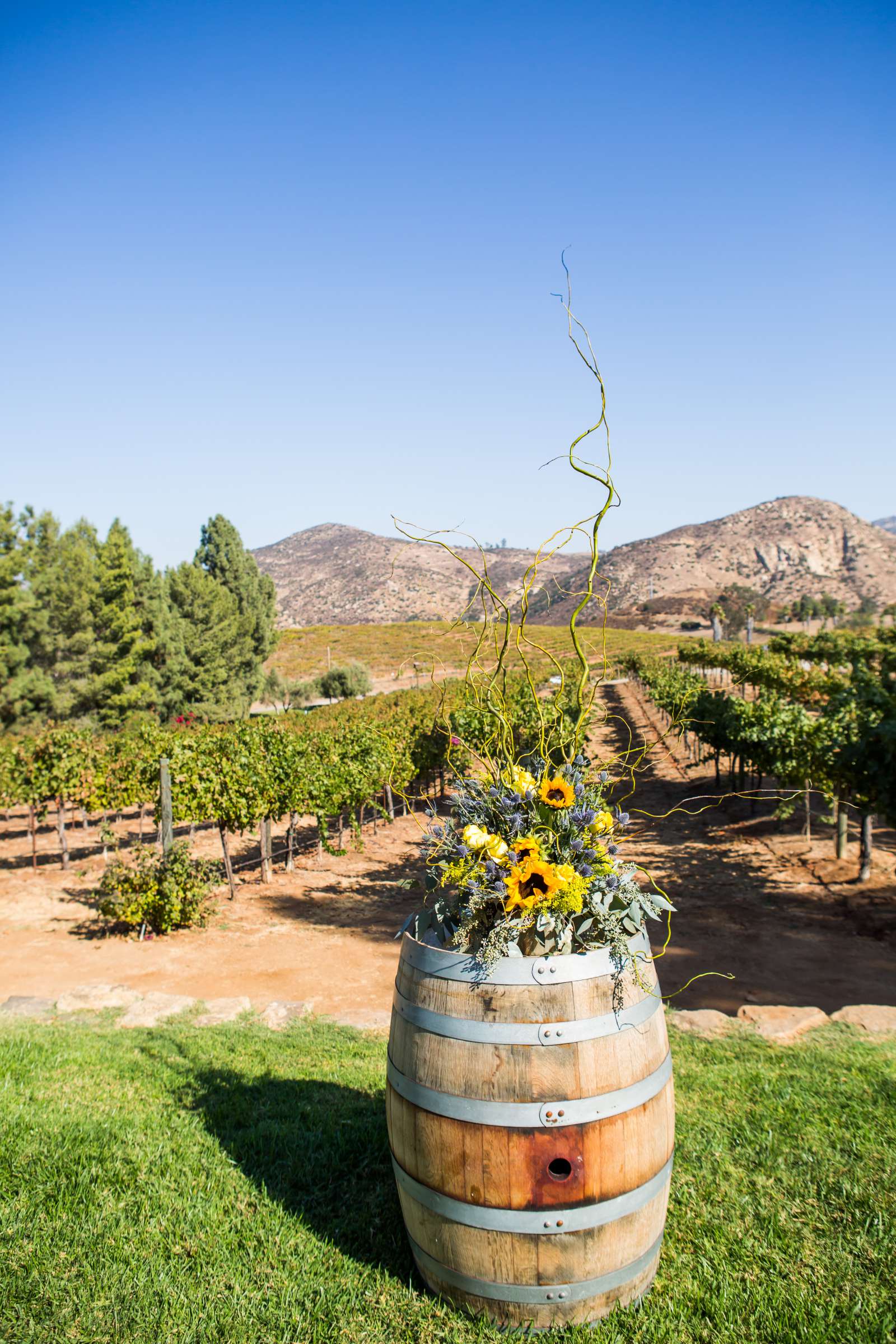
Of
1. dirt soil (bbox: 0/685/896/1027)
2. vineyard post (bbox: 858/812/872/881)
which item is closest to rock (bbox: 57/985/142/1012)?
dirt soil (bbox: 0/685/896/1027)

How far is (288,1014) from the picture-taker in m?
6.10

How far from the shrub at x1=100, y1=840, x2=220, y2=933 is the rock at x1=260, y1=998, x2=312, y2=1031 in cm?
349

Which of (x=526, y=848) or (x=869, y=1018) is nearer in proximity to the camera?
(x=526, y=848)

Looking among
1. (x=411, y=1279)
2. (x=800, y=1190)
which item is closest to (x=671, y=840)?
(x=800, y=1190)

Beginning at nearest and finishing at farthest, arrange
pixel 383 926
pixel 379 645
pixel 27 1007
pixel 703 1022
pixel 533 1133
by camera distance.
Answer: pixel 533 1133, pixel 703 1022, pixel 27 1007, pixel 383 926, pixel 379 645

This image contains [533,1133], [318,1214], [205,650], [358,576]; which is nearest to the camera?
[533,1133]

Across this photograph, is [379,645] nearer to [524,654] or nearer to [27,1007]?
[27,1007]

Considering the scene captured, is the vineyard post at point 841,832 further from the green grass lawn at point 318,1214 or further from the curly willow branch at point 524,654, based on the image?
the curly willow branch at point 524,654

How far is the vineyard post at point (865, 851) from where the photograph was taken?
10469 millimetres

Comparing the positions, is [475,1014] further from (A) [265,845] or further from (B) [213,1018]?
(A) [265,845]

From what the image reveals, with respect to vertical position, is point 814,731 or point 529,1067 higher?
point 814,731

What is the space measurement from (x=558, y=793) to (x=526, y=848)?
0.67ft

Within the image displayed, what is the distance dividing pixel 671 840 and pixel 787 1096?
33.6 feet

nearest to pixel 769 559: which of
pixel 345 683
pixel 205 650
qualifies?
pixel 345 683
